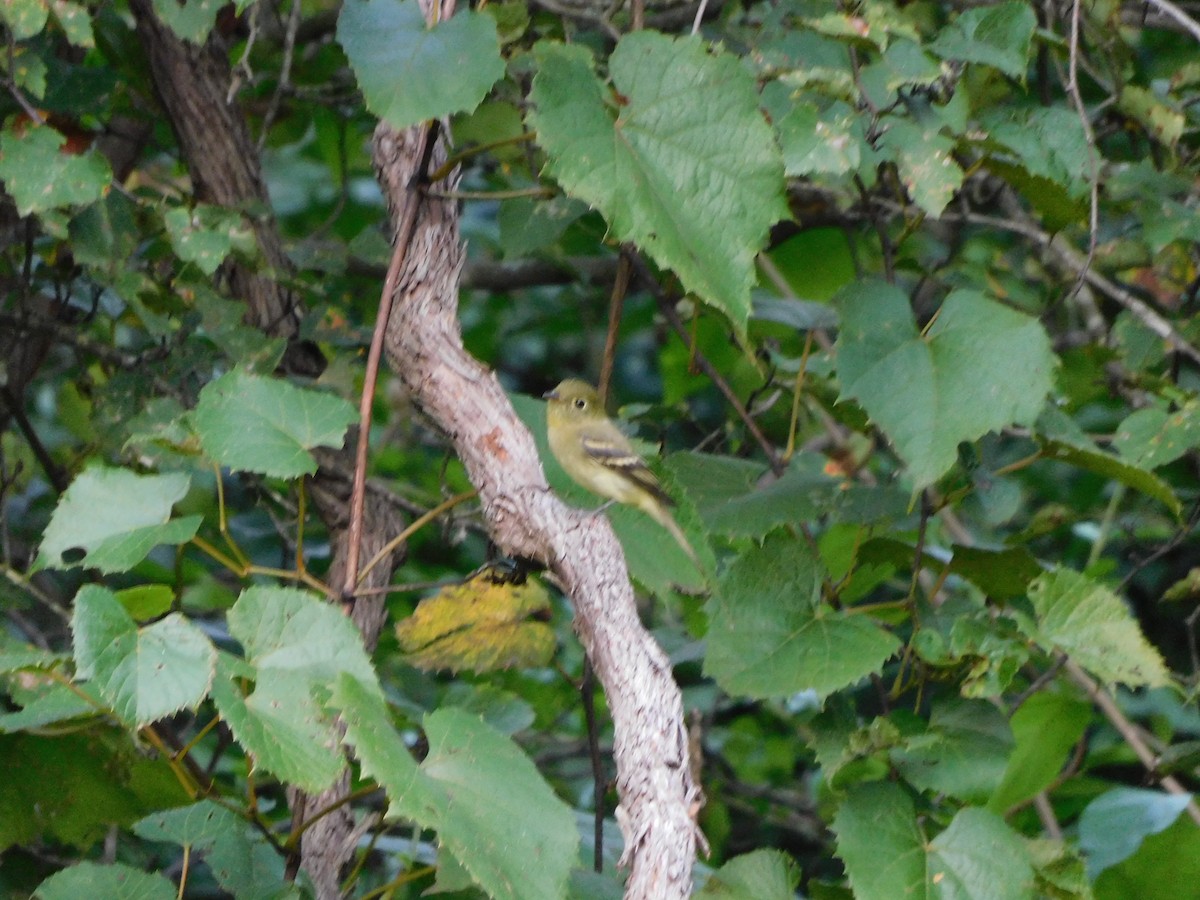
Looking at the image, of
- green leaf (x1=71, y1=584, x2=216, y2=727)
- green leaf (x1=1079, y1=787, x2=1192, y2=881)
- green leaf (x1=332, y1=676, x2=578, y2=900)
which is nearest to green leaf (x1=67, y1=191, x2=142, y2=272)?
green leaf (x1=71, y1=584, x2=216, y2=727)

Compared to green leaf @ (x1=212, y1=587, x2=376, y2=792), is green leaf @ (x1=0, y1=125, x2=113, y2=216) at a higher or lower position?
higher

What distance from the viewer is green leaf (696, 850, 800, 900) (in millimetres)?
2295

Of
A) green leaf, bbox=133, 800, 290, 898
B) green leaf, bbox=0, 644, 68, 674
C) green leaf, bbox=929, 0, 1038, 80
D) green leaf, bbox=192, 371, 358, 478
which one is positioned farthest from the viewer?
green leaf, bbox=929, 0, 1038, 80

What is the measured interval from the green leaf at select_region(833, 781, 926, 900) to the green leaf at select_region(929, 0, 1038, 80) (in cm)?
139

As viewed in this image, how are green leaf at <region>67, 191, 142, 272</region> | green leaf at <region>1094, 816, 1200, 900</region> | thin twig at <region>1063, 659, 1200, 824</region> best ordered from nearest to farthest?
green leaf at <region>67, 191, 142, 272</region>, green leaf at <region>1094, 816, 1200, 900</region>, thin twig at <region>1063, 659, 1200, 824</region>

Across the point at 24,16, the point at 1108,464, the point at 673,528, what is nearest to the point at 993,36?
the point at 1108,464

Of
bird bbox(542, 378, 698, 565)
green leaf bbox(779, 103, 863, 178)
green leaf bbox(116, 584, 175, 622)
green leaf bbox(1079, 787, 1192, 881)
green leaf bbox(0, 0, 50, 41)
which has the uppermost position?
green leaf bbox(0, 0, 50, 41)

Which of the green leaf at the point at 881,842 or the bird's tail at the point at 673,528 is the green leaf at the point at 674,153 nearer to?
the bird's tail at the point at 673,528

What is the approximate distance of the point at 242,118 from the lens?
321 cm

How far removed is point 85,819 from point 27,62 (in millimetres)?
1562

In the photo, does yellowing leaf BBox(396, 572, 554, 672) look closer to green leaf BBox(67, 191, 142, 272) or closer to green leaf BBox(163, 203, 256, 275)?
green leaf BBox(163, 203, 256, 275)

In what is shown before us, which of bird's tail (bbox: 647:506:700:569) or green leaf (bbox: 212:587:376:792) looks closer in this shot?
green leaf (bbox: 212:587:376:792)

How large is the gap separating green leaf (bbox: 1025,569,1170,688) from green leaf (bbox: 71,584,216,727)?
59.1 inches

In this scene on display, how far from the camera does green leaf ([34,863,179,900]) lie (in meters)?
1.94
